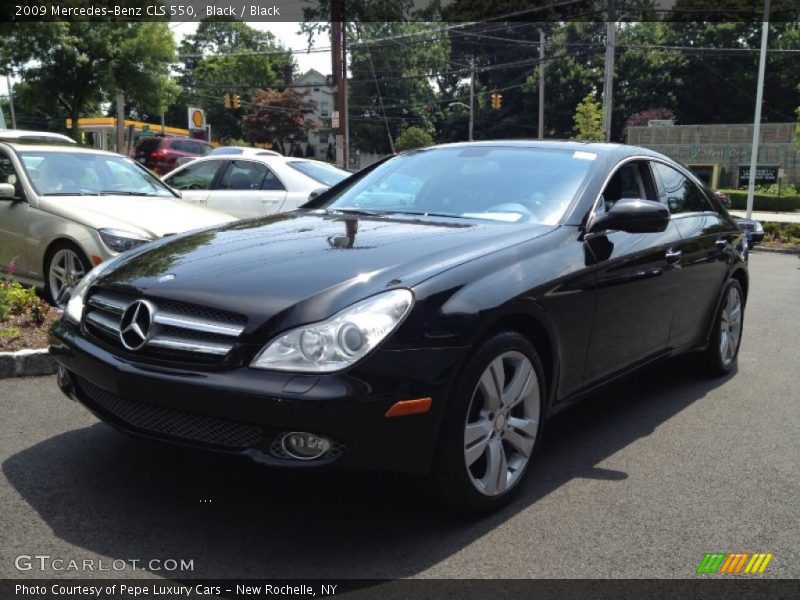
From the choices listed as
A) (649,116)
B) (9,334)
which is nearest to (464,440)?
(9,334)

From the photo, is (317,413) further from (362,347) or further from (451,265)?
(451,265)

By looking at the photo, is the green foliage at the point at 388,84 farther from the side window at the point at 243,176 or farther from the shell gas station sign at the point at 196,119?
the side window at the point at 243,176

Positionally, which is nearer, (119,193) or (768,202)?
(119,193)

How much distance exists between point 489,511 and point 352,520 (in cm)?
55

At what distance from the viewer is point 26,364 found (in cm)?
517

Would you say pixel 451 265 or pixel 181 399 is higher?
pixel 451 265

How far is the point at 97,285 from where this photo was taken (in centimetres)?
347

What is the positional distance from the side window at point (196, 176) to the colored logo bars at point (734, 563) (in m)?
8.60

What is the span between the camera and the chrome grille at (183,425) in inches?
112

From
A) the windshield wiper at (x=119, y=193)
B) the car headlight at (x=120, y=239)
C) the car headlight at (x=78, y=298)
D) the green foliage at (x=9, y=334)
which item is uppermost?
the windshield wiper at (x=119, y=193)

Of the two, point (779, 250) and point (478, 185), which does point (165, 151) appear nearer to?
point (779, 250)

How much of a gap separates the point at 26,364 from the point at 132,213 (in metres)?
2.12

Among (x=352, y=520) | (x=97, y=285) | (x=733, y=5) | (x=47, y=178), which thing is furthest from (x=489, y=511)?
(x=733, y=5)

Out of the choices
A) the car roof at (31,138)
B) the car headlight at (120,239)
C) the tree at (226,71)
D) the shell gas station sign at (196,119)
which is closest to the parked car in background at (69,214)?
the car headlight at (120,239)
